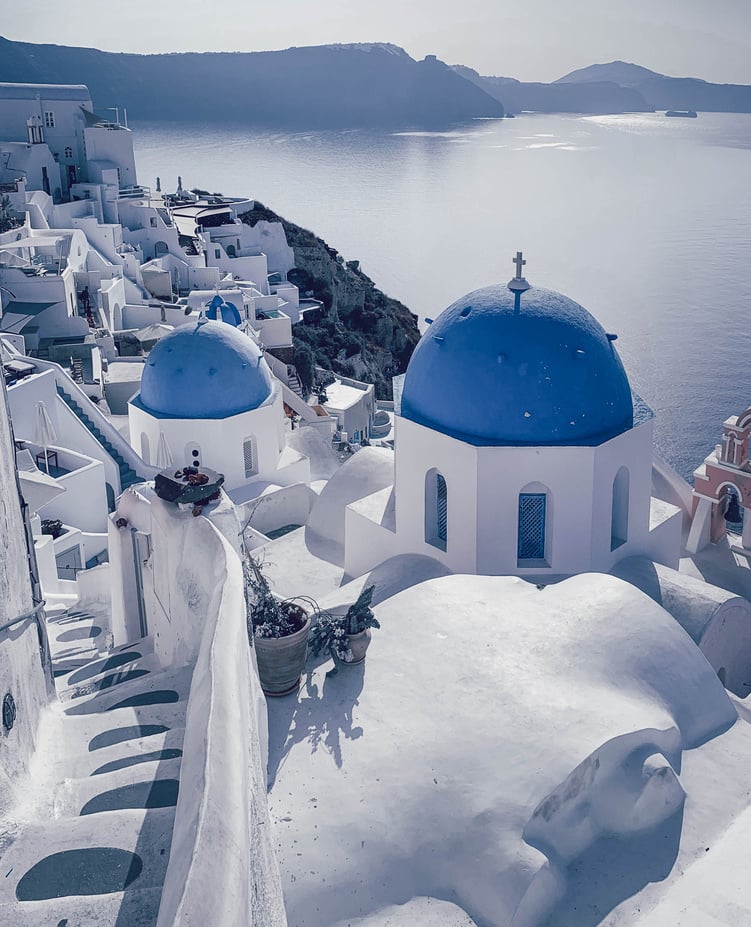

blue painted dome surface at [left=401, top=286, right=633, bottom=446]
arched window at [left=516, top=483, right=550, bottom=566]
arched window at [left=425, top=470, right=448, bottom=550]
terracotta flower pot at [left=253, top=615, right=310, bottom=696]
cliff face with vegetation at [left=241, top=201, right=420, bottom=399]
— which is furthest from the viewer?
cliff face with vegetation at [left=241, top=201, right=420, bottom=399]

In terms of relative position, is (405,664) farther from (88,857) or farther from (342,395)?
(342,395)

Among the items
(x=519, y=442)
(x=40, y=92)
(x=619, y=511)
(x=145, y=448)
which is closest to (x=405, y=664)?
(x=519, y=442)

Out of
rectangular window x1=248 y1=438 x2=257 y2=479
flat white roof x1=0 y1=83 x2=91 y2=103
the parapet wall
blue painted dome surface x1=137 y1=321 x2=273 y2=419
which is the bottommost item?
rectangular window x1=248 y1=438 x2=257 y2=479

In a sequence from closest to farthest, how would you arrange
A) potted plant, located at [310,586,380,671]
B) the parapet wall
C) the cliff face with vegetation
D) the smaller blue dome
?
the parapet wall
potted plant, located at [310,586,380,671]
the smaller blue dome
the cliff face with vegetation

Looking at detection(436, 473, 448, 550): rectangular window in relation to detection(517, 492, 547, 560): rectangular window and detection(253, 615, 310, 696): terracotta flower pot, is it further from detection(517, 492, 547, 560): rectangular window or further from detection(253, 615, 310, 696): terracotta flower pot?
detection(253, 615, 310, 696): terracotta flower pot

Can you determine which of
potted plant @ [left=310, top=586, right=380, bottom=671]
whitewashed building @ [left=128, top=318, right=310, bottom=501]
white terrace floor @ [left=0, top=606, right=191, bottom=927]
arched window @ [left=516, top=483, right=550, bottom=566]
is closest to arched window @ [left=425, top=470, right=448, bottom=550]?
arched window @ [left=516, top=483, right=550, bottom=566]
